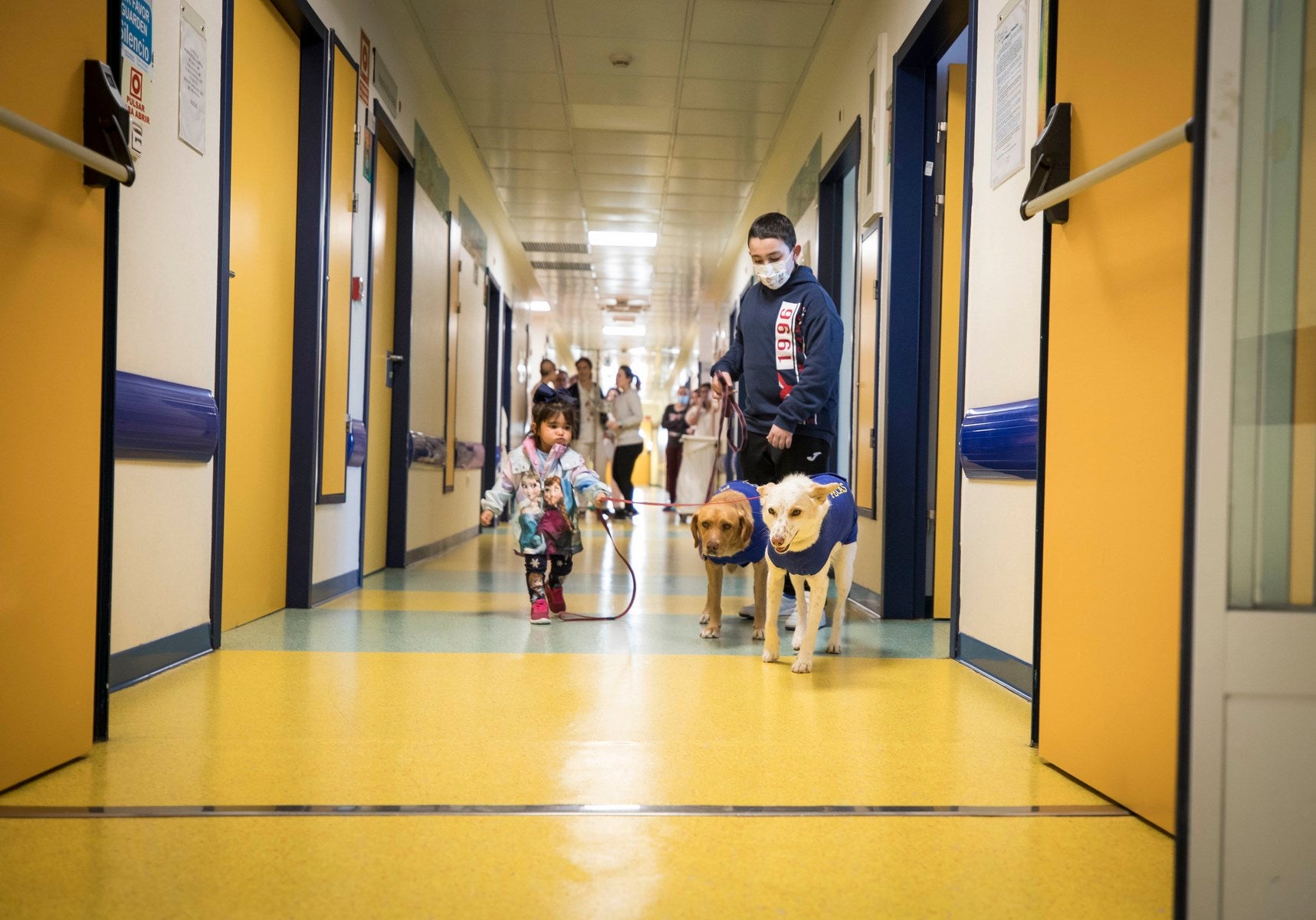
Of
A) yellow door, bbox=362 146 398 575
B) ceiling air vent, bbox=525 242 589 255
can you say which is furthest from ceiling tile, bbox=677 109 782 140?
ceiling air vent, bbox=525 242 589 255

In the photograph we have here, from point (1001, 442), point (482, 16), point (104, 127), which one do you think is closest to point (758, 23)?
point (482, 16)

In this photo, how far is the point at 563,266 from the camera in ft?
40.9

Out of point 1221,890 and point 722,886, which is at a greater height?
point 1221,890

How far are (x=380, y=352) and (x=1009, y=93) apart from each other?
3.56 meters

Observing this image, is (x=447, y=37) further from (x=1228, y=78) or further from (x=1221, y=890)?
(x=1221, y=890)

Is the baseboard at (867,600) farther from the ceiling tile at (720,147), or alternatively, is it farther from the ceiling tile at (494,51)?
the ceiling tile at (720,147)

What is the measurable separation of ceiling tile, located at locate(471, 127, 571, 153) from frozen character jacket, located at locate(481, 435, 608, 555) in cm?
397

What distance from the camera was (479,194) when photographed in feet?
28.0

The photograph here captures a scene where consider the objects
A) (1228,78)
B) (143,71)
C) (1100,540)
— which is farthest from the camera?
(143,71)

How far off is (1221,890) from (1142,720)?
61cm

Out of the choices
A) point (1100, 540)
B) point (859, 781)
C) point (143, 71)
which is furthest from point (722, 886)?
point (143, 71)

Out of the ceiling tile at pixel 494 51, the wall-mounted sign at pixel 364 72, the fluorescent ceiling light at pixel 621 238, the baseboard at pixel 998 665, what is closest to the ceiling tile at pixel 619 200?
the fluorescent ceiling light at pixel 621 238

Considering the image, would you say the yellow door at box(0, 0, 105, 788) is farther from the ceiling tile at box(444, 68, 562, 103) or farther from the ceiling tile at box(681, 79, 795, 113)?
the ceiling tile at box(681, 79, 795, 113)

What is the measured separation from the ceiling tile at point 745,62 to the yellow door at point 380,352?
1.88 meters
